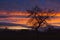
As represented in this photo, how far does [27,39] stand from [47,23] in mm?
9878

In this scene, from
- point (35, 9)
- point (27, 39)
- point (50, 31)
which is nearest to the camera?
point (27, 39)

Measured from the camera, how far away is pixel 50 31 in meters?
64.0

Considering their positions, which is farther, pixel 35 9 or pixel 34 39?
pixel 35 9

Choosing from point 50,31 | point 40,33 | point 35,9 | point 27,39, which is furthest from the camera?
point 50,31

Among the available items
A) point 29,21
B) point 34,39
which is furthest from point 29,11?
point 34,39

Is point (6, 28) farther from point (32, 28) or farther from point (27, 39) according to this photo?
point (27, 39)

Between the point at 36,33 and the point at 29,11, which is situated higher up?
the point at 29,11

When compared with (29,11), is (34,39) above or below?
below

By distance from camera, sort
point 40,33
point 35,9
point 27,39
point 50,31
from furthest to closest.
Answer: point 50,31, point 40,33, point 35,9, point 27,39

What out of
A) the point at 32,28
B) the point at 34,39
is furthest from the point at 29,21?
the point at 34,39

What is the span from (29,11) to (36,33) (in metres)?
3.79

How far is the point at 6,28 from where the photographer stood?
2574 inches

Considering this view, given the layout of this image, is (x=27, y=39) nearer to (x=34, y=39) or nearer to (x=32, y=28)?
(x=34, y=39)

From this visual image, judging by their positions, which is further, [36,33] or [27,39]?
[36,33]
